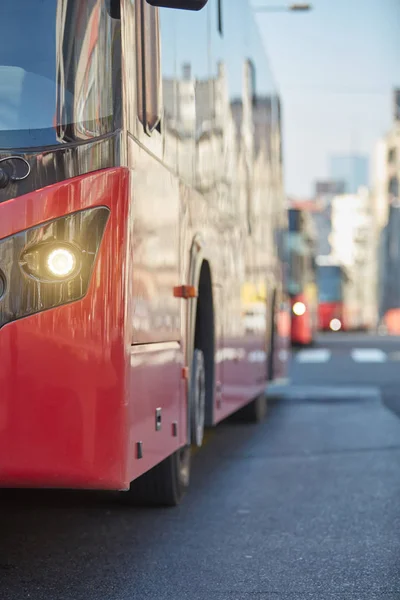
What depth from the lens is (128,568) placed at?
5715 mm

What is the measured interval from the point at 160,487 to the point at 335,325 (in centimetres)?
5275

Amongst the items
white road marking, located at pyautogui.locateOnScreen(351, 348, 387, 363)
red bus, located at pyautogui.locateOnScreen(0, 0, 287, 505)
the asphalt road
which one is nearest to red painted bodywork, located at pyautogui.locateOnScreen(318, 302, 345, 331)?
white road marking, located at pyautogui.locateOnScreen(351, 348, 387, 363)

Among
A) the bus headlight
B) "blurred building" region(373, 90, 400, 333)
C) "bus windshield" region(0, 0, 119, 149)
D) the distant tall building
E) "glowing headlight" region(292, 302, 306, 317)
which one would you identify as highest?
the distant tall building

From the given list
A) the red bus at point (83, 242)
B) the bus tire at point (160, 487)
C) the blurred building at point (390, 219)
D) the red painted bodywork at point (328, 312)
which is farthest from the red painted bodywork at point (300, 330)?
the blurred building at point (390, 219)

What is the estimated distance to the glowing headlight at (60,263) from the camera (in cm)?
505

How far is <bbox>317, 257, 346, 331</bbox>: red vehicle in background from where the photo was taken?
5647 cm

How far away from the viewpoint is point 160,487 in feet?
23.9

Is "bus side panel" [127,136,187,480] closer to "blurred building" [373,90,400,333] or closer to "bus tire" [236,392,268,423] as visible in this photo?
"bus tire" [236,392,268,423]

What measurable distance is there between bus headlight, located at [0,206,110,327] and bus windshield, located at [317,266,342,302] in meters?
51.3

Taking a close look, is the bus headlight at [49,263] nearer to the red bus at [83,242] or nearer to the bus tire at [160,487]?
the red bus at [83,242]

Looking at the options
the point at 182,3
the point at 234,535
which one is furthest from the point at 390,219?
the point at 182,3

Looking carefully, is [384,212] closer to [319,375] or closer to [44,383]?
[319,375]

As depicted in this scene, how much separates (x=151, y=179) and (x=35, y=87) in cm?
81

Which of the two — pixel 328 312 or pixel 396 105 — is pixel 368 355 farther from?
pixel 396 105
